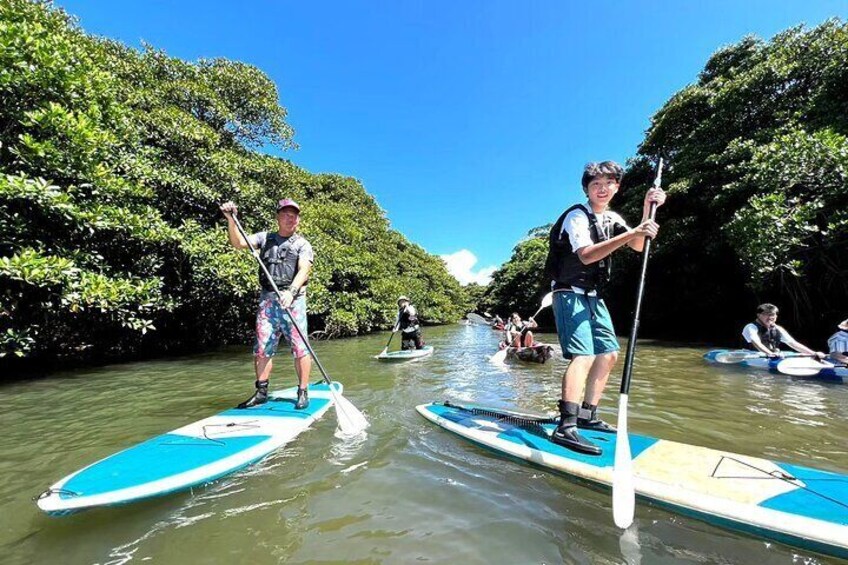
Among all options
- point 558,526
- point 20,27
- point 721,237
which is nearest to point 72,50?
point 20,27

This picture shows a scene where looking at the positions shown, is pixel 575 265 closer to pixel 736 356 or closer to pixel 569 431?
pixel 569 431

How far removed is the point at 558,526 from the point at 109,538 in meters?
2.73

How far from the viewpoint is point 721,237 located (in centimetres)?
1680

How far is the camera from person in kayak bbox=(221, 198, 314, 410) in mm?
4680

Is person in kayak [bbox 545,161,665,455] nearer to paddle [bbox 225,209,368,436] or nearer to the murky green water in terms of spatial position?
the murky green water

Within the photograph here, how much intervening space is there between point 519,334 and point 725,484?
971 centimetres

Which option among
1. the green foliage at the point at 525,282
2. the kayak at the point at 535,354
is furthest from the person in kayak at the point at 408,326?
the green foliage at the point at 525,282

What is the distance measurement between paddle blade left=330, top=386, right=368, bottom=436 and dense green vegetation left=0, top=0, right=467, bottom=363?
6274mm

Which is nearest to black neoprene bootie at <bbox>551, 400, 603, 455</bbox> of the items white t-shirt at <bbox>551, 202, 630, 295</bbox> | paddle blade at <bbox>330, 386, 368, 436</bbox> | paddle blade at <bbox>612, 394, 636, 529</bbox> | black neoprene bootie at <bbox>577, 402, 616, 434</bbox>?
black neoprene bootie at <bbox>577, 402, 616, 434</bbox>

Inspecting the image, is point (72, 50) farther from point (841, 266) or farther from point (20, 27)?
point (841, 266)

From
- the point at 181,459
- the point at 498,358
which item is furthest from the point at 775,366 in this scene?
the point at 181,459

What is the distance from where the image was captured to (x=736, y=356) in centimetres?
927

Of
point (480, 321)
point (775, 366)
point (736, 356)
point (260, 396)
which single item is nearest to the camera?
point (260, 396)

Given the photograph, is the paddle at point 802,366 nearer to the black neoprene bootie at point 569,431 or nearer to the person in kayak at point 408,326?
the black neoprene bootie at point 569,431
